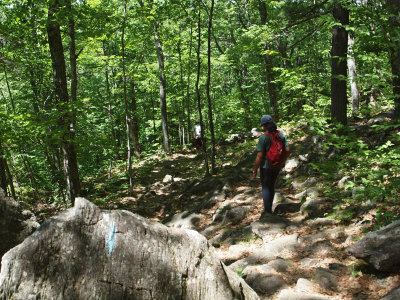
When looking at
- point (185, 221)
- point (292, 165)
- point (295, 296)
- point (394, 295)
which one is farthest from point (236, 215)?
point (394, 295)

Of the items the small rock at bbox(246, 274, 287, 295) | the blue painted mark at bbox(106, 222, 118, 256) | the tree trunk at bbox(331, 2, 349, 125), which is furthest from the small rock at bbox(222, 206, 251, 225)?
the blue painted mark at bbox(106, 222, 118, 256)

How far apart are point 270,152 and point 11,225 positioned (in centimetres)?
491

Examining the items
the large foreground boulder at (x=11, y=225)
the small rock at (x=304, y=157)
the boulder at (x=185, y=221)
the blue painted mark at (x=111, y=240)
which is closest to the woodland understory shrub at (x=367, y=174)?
the blue painted mark at (x=111, y=240)

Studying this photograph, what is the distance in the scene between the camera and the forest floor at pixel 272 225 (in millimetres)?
3219

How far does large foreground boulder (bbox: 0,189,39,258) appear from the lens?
14.9 ft

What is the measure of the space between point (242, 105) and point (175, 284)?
19.3 m

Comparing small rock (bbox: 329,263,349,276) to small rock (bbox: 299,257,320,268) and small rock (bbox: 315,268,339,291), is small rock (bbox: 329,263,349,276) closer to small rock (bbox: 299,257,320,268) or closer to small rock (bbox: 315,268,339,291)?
small rock (bbox: 315,268,339,291)

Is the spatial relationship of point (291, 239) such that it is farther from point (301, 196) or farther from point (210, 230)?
point (210, 230)

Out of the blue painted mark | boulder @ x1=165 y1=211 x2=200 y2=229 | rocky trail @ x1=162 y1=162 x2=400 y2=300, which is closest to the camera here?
the blue painted mark

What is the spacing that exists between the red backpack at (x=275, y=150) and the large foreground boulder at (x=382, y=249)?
2324 millimetres

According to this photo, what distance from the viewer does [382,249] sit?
9.77ft

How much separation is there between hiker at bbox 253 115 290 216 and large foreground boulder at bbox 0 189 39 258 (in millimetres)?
4536

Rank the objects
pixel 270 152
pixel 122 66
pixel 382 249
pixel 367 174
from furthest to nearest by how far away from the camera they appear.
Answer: pixel 122 66 < pixel 270 152 < pixel 367 174 < pixel 382 249

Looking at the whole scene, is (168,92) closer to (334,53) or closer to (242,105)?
(242,105)
